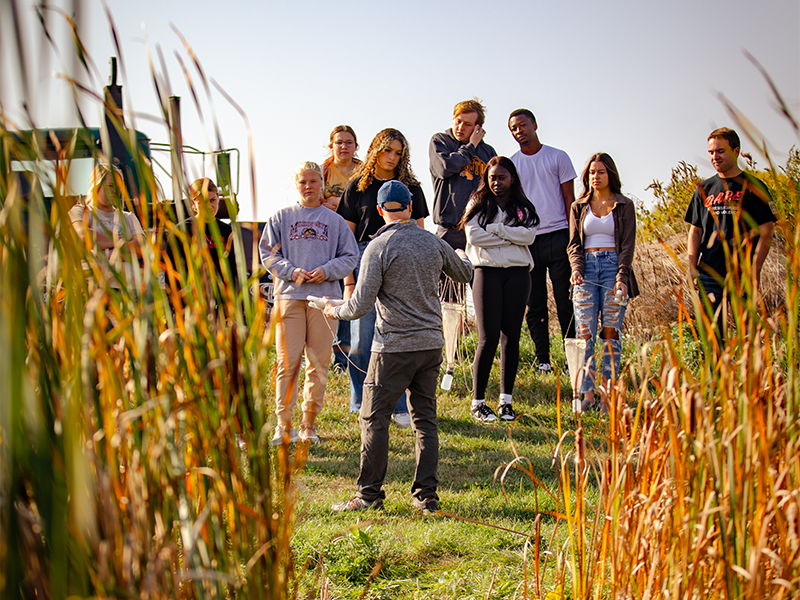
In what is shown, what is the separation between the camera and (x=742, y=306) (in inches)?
55.9

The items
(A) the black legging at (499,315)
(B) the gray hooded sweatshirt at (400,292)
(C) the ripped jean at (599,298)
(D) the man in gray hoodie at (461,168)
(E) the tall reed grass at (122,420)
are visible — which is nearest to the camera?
(E) the tall reed grass at (122,420)

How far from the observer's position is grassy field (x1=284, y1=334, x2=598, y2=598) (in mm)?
2543

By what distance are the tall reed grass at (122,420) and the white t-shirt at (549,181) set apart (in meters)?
5.12

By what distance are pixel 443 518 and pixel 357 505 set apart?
1.41ft

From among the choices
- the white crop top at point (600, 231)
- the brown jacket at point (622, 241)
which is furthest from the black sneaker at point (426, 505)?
the white crop top at point (600, 231)

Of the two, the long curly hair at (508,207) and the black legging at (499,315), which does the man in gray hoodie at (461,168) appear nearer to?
the long curly hair at (508,207)

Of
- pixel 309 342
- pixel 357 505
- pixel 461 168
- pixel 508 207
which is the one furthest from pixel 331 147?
pixel 357 505

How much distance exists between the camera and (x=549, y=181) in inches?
240

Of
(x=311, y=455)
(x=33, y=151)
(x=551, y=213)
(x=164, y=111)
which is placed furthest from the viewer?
(x=551, y=213)

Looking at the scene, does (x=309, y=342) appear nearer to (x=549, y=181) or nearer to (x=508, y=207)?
(x=508, y=207)

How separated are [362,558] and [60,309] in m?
1.81

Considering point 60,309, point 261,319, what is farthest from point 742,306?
point 60,309

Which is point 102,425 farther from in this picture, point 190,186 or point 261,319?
point 190,186

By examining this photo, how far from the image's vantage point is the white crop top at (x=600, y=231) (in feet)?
17.8
